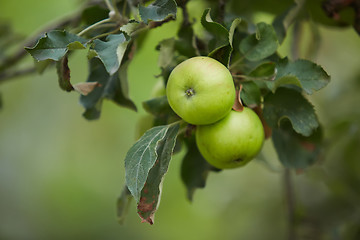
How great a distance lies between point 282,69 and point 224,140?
24 centimetres

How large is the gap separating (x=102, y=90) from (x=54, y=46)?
24cm

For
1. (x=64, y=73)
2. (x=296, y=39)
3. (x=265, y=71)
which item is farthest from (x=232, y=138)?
(x=296, y=39)

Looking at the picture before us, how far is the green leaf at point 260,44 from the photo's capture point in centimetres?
107

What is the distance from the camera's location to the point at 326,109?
223 centimetres

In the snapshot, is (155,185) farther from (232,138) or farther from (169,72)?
(169,72)

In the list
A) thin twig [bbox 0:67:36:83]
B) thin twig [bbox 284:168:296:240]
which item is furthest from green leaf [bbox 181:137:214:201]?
thin twig [bbox 0:67:36:83]

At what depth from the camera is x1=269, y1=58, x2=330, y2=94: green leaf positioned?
1020 millimetres

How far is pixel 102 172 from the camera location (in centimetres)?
311

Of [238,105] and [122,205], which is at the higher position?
[238,105]

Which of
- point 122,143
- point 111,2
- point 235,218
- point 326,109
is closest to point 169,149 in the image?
point 111,2

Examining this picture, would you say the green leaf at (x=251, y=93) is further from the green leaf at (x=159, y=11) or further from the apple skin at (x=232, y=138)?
the green leaf at (x=159, y=11)

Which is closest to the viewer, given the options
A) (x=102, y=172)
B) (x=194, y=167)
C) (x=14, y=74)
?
(x=194, y=167)

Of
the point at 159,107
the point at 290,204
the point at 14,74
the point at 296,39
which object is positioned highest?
the point at 159,107

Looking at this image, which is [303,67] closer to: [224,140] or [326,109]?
[224,140]
